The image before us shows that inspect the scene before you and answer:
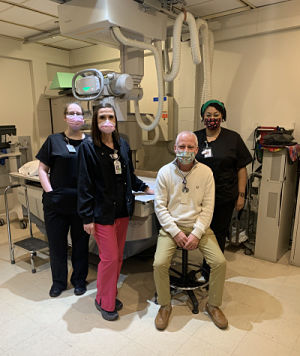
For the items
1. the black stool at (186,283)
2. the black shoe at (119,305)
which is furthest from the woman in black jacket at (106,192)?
the black stool at (186,283)

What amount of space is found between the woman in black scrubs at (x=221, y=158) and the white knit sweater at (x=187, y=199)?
17 centimetres

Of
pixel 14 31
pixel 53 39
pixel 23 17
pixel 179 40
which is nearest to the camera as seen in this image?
pixel 179 40

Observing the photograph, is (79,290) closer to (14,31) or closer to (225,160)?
(225,160)

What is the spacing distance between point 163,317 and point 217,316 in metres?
0.38

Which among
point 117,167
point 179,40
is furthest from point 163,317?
point 179,40

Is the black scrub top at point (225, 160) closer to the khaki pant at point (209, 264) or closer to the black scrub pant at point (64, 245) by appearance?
the khaki pant at point (209, 264)

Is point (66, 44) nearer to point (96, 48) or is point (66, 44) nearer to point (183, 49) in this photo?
point (96, 48)

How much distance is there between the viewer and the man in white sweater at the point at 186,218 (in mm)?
2012

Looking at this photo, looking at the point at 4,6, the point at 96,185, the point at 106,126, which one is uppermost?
the point at 4,6

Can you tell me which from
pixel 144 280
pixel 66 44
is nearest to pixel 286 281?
pixel 144 280

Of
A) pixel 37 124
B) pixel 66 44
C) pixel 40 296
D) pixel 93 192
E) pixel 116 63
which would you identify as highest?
pixel 66 44

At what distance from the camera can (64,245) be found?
236cm

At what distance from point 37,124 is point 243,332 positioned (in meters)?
4.28

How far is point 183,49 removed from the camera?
12.2 ft
